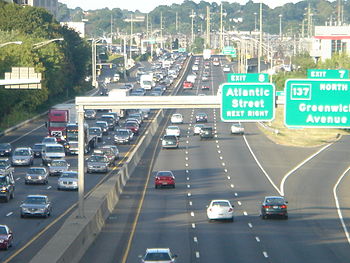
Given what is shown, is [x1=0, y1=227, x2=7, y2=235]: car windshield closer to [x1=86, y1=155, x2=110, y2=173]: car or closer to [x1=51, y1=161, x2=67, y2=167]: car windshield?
[x1=51, y1=161, x2=67, y2=167]: car windshield

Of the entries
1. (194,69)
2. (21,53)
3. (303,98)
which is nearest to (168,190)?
(303,98)

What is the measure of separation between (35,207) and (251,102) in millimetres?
16698

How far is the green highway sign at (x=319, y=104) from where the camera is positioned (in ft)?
112

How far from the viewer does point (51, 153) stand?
7338 centimetres

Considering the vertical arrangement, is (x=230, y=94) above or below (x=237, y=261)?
above

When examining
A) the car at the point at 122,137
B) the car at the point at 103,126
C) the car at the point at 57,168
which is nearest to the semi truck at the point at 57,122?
the car at the point at 122,137

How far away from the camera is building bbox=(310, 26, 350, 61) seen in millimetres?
160875

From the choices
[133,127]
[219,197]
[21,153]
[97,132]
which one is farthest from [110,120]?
[219,197]

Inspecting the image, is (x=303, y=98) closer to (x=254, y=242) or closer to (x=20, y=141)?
(x=254, y=242)

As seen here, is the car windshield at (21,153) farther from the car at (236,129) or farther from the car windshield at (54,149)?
the car at (236,129)

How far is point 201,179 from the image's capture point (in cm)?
6794

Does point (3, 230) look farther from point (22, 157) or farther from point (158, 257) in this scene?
point (22, 157)

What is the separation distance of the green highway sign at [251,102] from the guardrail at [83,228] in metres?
6.88

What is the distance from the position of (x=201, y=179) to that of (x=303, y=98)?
33954mm
